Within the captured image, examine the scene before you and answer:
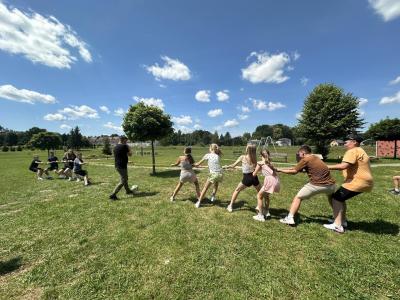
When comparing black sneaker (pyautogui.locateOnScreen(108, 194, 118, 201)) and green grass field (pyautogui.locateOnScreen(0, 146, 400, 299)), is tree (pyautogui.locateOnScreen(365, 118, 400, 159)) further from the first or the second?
black sneaker (pyautogui.locateOnScreen(108, 194, 118, 201))

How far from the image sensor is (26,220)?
21.1 ft

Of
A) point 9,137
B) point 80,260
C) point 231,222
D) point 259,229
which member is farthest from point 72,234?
point 9,137

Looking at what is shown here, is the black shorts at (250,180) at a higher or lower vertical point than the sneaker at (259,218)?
higher

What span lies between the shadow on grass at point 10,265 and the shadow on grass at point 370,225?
6332 millimetres

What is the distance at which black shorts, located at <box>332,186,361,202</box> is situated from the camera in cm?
506

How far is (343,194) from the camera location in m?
5.12

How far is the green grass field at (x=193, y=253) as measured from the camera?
3.40m

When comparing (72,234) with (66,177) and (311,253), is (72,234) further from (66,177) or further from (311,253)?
(66,177)

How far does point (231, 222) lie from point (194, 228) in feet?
3.31

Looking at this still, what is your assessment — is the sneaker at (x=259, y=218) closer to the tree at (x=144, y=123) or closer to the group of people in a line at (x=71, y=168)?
the group of people in a line at (x=71, y=168)

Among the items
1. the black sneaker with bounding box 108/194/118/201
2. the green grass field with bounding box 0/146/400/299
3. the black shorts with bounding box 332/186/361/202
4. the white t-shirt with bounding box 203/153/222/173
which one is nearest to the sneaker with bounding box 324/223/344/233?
the green grass field with bounding box 0/146/400/299

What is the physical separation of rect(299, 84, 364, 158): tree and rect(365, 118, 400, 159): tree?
5313 millimetres

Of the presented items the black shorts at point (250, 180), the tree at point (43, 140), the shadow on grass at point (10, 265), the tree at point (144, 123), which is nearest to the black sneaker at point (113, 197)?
the shadow on grass at point (10, 265)

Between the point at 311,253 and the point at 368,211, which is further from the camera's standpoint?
the point at 368,211
